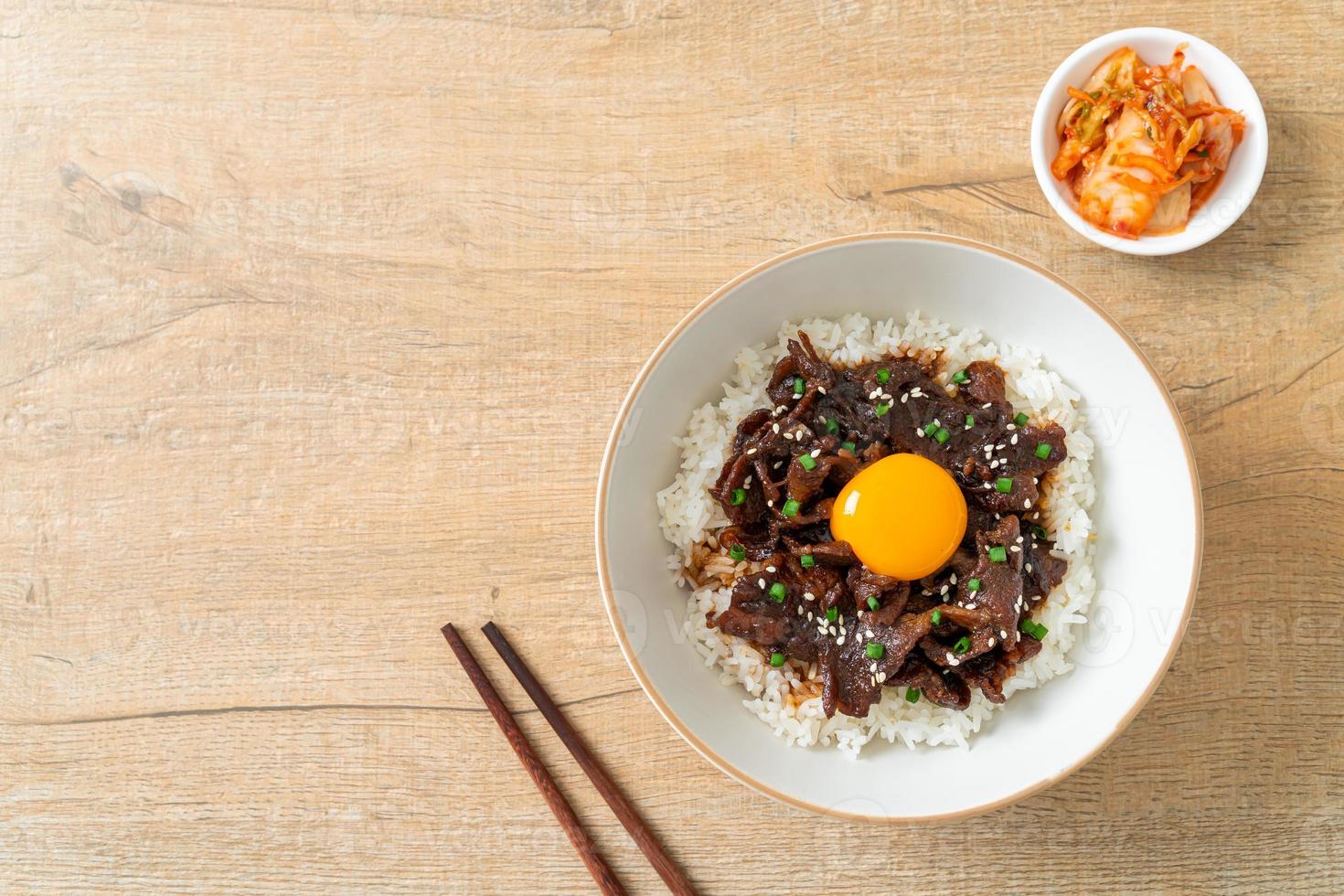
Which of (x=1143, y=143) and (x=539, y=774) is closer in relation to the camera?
(x=1143, y=143)

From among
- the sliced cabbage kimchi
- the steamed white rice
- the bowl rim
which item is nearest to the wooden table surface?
the sliced cabbage kimchi

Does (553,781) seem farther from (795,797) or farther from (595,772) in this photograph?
(795,797)

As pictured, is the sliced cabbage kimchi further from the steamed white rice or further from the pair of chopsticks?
the pair of chopsticks

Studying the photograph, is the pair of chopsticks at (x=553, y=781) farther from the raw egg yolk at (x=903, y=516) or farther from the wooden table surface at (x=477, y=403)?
the raw egg yolk at (x=903, y=516)

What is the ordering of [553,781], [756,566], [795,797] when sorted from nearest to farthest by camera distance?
[795,797]
[756,566]
[553,781]

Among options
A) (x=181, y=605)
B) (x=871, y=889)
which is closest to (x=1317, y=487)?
(x=871, y=889)

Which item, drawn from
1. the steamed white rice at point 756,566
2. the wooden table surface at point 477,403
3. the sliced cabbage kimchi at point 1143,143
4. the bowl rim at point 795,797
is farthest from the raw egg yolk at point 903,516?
the sliced cabbage kimchi at point 1143,143

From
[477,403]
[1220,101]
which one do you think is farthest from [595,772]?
[1220,101]
